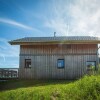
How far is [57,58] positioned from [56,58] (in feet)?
0.39

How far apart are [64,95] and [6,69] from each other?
15419 millimetres

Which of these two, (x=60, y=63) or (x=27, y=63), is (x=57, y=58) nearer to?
(x=60, y=63)

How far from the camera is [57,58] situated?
832 inches

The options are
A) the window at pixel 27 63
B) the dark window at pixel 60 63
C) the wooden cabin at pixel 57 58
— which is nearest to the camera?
the wooden cabin at pixel 57 58

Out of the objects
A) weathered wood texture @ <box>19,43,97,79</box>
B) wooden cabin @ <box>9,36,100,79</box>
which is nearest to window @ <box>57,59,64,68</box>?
wooden cabin @ <box>9,36,100,79</box>

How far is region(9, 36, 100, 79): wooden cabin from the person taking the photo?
20.8 m

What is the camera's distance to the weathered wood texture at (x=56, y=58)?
20.8m

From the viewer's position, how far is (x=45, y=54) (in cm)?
2128

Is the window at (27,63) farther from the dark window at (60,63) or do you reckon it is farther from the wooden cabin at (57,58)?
the dark window at (60,63)

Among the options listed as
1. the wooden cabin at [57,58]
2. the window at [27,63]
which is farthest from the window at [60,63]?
the window at [27,63]

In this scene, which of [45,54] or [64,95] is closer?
[64,95]

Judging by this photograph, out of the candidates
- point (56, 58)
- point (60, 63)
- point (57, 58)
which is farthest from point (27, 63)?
point (60, 63)

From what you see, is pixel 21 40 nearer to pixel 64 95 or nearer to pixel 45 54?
pixel 45 54

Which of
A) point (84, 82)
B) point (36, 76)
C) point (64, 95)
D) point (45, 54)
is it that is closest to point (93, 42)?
point (45, 54)
